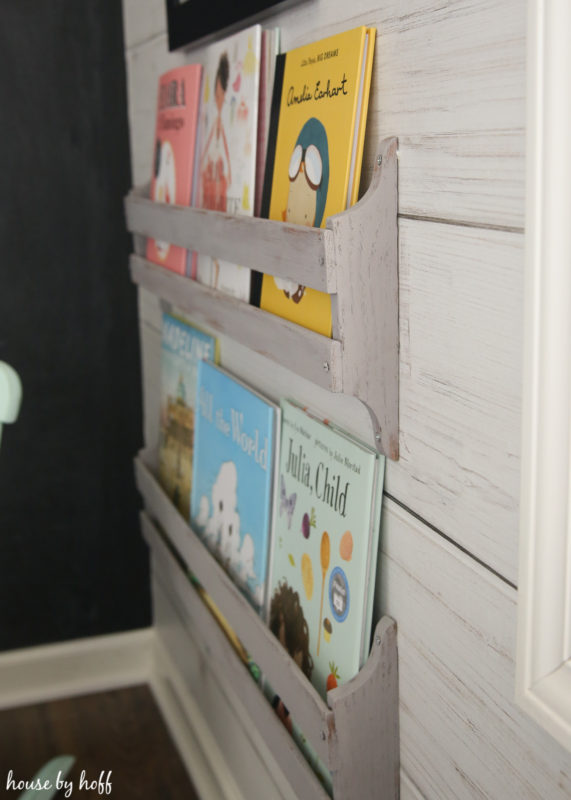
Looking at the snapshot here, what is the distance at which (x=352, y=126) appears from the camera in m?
0.81

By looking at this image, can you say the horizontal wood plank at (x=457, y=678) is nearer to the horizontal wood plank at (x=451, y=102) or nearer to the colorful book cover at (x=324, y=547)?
the colorful book cover at (x=324, y=547)

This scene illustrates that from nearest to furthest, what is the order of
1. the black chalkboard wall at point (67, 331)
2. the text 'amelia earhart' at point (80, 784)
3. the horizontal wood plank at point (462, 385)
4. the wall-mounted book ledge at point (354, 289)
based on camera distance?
the horizontal wood plank at point (462, 385), the wall-mounted book ledge at point (354, 289), the text 'amelia earhart' at point (80, 784), the black chalkboard wall at point (67, 331)

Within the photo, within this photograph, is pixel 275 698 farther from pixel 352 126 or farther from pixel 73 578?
pixel 73 578

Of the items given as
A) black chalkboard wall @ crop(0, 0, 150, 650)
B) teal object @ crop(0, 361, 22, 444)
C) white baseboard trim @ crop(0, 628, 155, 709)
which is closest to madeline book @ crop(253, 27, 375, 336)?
teal object @ crop(0, 361, 22, 444)

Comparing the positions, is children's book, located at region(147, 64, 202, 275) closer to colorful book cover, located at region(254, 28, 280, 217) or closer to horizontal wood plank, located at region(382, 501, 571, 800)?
colorful book cover, located at region(254, 28, 280, 217)

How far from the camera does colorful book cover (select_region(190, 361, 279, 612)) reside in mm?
1125

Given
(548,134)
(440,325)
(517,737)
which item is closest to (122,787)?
(517,737)

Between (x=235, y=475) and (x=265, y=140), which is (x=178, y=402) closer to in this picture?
(x=235, y=475)

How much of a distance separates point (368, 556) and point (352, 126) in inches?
17.1

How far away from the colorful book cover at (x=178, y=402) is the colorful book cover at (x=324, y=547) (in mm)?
412

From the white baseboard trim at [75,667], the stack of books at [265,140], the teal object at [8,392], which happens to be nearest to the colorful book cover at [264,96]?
the stack of books at [265,140]

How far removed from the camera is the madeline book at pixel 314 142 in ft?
2.68

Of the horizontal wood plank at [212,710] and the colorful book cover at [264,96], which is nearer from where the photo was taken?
the colorful book cover at [264,96]

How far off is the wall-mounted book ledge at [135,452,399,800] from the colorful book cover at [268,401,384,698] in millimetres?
36
